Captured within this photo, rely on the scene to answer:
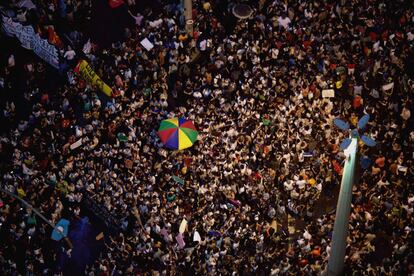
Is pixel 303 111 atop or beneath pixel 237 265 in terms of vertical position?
atop

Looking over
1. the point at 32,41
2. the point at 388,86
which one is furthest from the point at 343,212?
the point at 32,41

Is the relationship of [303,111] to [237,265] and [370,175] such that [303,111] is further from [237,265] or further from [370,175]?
[237,265]

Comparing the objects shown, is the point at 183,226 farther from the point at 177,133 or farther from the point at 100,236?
the point at 177,133

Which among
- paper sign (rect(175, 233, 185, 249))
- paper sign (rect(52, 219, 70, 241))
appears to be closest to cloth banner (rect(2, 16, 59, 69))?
paper sign (rect(52, 219, 70, 241))

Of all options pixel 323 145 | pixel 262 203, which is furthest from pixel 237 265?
pixel 323 145

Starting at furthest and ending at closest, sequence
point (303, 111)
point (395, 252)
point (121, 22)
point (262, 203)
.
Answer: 1. point (121, 22)
2. point (303, 111)
3. point (262, 203)
4. point (395, 252)

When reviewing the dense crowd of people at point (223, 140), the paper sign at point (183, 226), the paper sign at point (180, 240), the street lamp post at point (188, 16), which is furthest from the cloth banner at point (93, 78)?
the paper sign at point (180, 240)
